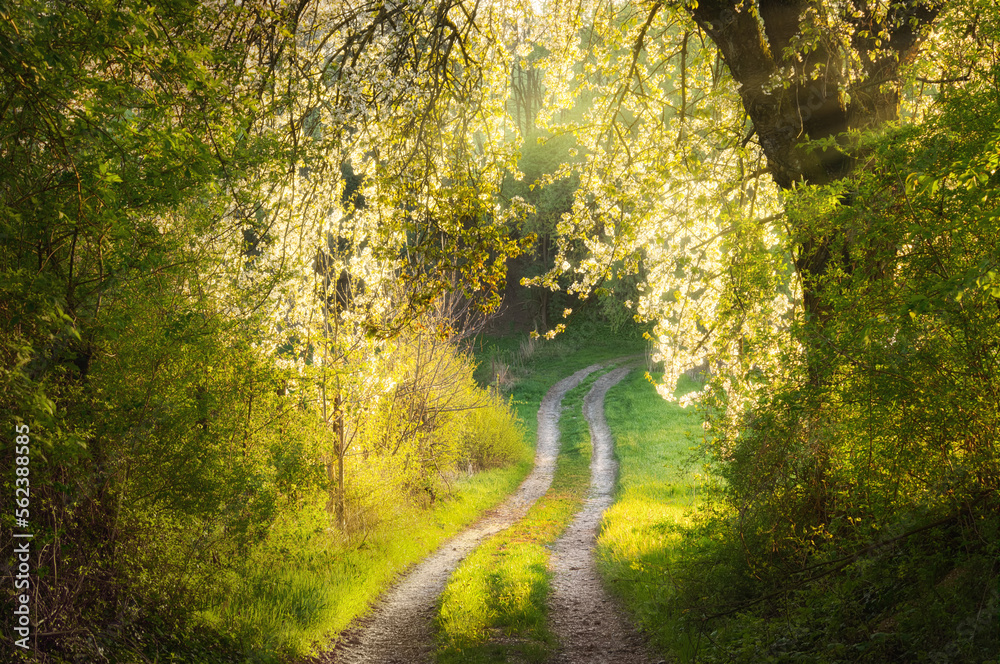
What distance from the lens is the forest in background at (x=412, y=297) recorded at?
3.09 m

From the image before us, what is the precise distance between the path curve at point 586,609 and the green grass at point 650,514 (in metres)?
0.21

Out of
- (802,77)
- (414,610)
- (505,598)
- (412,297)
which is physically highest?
(802,77)

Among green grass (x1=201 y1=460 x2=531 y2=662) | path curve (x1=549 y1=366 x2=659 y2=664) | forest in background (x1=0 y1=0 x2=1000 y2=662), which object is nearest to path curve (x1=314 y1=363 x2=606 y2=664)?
green grass (x1=201 y1=460 x2=531 y2=662)

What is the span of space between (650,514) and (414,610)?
4781 mm

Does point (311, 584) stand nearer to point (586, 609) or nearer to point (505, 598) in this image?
point (505, 598)

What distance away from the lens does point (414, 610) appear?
24.6 feet

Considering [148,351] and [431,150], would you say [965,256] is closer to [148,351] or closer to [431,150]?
[431,150]

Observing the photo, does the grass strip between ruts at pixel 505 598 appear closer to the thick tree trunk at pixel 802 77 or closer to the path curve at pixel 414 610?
the path curve at pixel 414 610

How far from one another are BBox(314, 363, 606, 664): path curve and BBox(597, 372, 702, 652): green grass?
235 centimetres

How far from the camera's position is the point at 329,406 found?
8.52m

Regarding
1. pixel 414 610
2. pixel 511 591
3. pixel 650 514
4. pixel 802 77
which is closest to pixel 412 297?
pixel 802 77

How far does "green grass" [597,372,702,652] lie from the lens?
6352 mm

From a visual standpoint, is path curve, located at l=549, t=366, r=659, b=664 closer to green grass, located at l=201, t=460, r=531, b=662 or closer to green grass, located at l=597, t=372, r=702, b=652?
green grass, located at l=597, t=372, r=702, b=652

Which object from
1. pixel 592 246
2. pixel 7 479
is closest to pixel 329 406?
pixel 592 246
